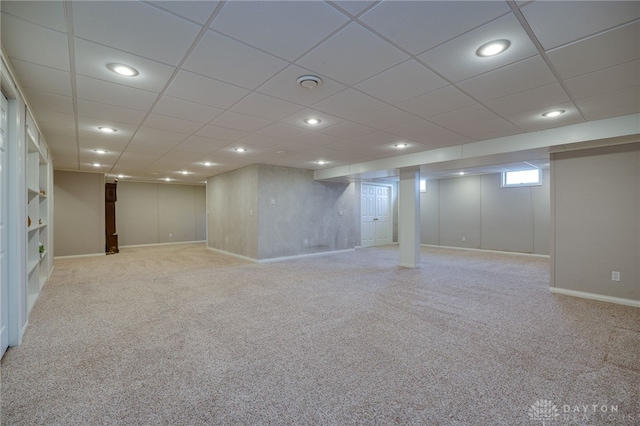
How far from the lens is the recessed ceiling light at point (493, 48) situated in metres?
2.02

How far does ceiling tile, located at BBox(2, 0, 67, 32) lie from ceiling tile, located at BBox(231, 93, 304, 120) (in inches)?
57.4

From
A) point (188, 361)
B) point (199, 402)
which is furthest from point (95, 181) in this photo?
point (199, 402)

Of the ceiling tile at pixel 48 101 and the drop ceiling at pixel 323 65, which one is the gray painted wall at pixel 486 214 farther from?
the ceiling tile at pixel 48 101

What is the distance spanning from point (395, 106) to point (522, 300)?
3.17 m

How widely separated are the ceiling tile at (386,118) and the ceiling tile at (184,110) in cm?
175

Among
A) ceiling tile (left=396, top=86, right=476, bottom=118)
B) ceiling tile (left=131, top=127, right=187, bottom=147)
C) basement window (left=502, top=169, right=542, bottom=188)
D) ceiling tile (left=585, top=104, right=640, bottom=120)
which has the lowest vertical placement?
basement window (left=502, top=169, right=542, bottom=188)

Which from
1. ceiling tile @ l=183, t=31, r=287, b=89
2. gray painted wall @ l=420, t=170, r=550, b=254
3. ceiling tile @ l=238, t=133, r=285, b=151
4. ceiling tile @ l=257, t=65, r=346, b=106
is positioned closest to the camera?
ceiling tile @ l=183, t=31, r=287, b=89

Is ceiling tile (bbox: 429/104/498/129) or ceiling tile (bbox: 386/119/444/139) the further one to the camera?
ceiling tile (bbox: 386/119/444/139)

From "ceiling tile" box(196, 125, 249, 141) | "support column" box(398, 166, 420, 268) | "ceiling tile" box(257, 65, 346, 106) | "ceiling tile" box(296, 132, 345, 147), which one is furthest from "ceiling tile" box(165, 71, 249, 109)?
"support column" box(398, 166, 420, 268)

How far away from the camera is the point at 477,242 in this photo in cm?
916

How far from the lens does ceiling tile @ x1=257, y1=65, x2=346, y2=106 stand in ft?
8.13

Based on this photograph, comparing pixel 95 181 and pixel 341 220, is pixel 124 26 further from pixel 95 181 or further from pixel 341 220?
pixel 95 181

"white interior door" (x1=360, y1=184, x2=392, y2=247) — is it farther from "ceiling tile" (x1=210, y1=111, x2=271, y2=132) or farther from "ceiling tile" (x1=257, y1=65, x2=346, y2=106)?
"ceiling tile" (x1=257, y1=65, x2=346, y2=106)

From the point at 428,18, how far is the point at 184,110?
8.87ft
